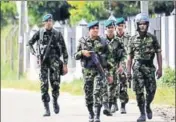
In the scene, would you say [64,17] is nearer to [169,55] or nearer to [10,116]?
[169,55]

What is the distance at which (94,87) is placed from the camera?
429 inches

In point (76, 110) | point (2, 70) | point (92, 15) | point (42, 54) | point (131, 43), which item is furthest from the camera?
point (2, 70)

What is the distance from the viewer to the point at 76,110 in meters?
14.2

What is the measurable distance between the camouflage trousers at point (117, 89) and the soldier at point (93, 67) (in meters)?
1.42

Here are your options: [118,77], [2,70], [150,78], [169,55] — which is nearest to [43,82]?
[118,77]

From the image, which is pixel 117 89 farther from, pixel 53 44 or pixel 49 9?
pixel 49 9

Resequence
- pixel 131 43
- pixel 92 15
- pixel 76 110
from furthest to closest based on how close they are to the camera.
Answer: pixel 92 15 < pixel 76 110 < pixel 131 43

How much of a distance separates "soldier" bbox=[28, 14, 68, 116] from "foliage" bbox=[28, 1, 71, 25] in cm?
2617

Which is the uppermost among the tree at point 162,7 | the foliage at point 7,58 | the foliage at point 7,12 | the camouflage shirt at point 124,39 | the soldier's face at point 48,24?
the soldier's face at point 48,24

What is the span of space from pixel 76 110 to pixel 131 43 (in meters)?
3.46

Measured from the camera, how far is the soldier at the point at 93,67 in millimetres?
10852

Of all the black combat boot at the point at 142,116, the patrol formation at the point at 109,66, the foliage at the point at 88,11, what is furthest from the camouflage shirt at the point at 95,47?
the foliage at the point at 88,11

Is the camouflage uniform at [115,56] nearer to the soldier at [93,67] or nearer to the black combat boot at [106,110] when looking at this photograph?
the black combat boot at [106,110]

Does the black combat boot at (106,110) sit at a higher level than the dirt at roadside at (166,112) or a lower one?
higher
